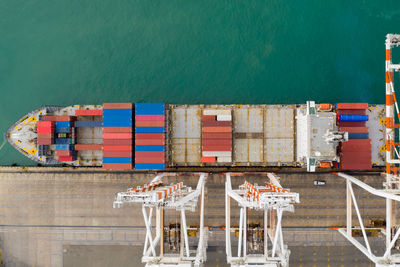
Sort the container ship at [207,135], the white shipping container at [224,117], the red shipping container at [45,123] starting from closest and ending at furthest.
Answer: the container ship at [207,135] < the white shipping container at [224,117] < the red shipping container at [45,123]

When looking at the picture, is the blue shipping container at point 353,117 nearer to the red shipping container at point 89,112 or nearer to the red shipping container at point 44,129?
the red shipping container at point 89,112

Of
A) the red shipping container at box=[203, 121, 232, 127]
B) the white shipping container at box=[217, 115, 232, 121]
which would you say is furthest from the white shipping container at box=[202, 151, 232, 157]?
the white shipping container at box=[217, 115, 232, 121]

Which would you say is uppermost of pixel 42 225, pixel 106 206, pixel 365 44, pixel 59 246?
pixel 365 44

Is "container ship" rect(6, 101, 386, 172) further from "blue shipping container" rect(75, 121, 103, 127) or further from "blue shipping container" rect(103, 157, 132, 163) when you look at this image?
"blue shipping container" rect(75, 121, 103, 127)

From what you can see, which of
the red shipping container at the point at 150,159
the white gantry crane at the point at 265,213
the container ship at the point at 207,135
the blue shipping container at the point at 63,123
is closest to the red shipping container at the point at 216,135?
the container ship at the point at 207,135

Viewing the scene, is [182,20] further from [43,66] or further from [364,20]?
[364,20]

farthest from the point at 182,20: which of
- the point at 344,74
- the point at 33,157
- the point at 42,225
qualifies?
the point at 42,225

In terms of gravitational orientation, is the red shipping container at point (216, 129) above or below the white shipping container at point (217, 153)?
above
